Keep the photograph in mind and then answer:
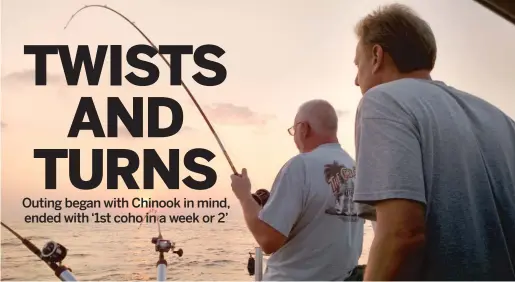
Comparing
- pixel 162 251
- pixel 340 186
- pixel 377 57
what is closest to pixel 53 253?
pixel 162 251

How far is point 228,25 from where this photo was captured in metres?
2.52

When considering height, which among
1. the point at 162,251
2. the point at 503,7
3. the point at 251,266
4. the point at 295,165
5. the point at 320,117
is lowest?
the point at 251,266

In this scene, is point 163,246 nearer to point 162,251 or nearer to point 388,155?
point 162,251

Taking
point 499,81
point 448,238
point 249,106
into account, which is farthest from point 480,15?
point 448,238

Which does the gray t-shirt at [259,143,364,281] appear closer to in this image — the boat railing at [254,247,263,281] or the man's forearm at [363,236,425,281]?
the boat railing at [254,247,263,281]

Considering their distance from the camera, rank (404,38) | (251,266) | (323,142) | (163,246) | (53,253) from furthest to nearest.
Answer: (251,266)
(163,246)
(323,142)
(53,253)
(404,38)

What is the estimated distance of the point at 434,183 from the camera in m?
0.82

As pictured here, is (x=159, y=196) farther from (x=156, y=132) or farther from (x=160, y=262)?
(x=160, y=262)

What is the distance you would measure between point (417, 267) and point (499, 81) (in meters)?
1.83

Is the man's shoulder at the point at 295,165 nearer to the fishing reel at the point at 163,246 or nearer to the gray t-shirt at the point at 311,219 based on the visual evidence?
the gray t-shirt at the point at 311,219

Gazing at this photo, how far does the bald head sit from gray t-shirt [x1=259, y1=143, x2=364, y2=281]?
13 cm

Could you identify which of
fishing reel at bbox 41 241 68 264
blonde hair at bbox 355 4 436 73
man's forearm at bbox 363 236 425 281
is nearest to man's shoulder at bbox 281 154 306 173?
fishing reel at bbox 41 241 68 264

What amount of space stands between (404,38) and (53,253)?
89 cm

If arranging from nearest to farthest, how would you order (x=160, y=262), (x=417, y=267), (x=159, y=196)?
(x=417, y=267), (x=160, y=262), (x=159, y=196)
